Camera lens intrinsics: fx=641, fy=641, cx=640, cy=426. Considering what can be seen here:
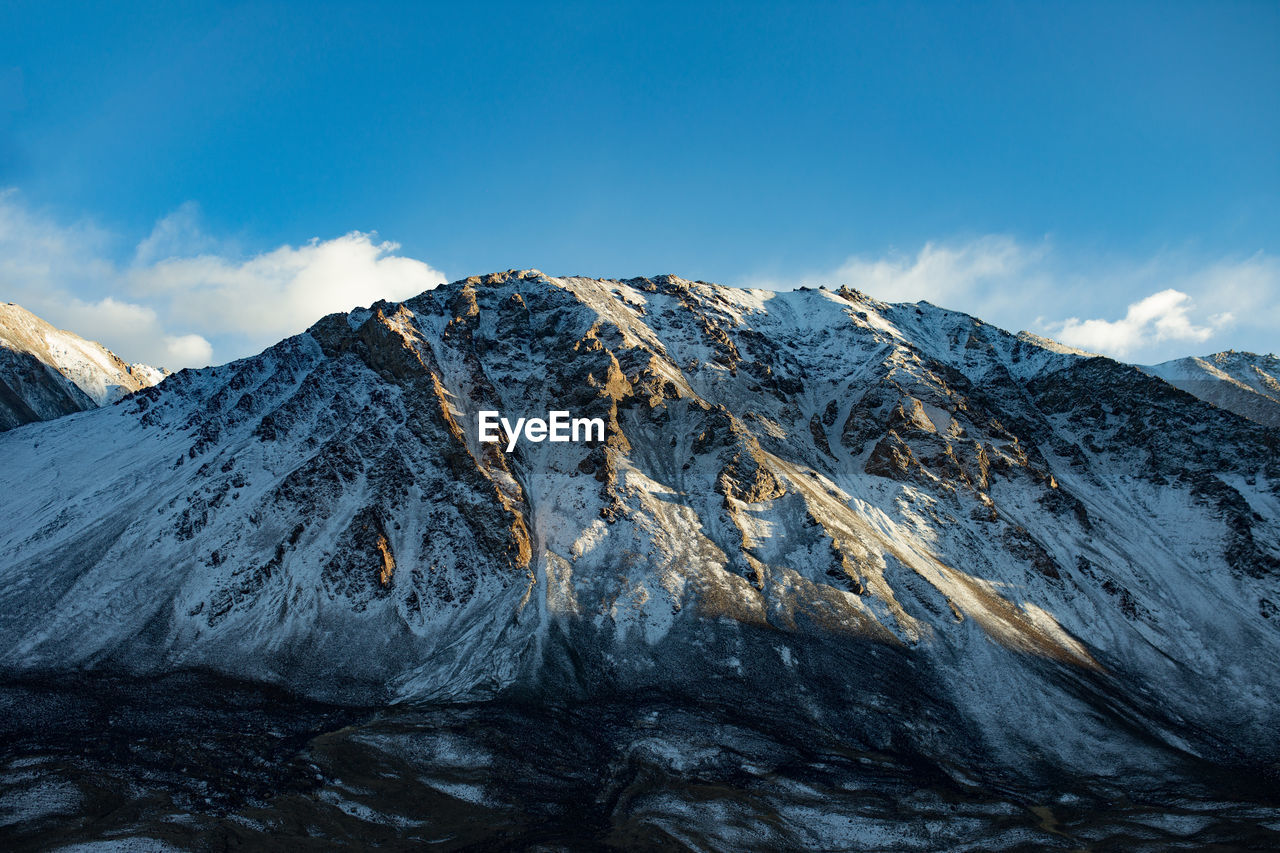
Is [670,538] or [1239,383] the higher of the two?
[1239,383]

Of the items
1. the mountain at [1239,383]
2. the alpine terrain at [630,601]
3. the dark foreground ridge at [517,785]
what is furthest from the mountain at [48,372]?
the mountain at [1239,383]

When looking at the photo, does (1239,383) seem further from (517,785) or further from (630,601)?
(517,785)

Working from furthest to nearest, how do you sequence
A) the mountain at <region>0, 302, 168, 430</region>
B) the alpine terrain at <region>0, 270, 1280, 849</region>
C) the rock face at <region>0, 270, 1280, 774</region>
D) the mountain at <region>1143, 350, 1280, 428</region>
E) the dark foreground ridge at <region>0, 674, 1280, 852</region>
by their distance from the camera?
the mountain at <region>1143, 350, 1280, 428</region>
the mountain at <region>0, 302, 168, 430</region>
the rock face at <region>0, 270, 1280, 774</region>
the alpine terrain at <region>0, 270, 1280, 849</region>
the dark foreground ridge at <region>0, 674, 1280, 852</region>

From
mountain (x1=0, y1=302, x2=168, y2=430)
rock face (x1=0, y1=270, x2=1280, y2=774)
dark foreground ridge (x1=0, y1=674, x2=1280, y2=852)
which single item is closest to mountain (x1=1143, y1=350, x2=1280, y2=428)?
rock face (x1=0, y1=270, x2=1280, y2=774)

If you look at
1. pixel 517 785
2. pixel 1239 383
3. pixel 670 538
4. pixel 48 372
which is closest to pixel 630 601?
pixel 670 538

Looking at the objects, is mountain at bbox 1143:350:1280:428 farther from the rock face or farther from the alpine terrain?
the rock face

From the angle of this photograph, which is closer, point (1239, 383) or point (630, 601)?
point (630, 601)
